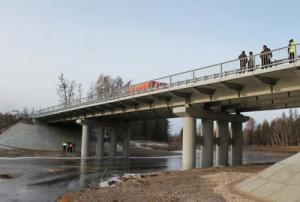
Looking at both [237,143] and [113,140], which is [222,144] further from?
[113,140]

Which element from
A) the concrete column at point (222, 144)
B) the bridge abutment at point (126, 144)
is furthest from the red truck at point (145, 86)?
the bridge abutment at point (126, 144)

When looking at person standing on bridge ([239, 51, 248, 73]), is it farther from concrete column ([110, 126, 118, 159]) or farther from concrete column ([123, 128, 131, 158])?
concrete column ([123, 128, 131, 158])

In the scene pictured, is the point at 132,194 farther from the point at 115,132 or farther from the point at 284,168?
the point at 115,132

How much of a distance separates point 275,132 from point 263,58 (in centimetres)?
13184

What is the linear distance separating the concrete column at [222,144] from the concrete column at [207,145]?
228 centimetres

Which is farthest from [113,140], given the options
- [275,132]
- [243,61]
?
[275,132]

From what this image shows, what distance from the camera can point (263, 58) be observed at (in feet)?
84.1

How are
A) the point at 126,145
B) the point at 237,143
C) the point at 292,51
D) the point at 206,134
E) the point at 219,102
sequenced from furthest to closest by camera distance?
the point at 126,145
the point at 237,143
the point at 206,134
the point at 219,102
the point at 292,51

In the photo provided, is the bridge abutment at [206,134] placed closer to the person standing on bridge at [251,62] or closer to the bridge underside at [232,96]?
the bridge underside at [232,96]

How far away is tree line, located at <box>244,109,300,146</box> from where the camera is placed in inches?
5602

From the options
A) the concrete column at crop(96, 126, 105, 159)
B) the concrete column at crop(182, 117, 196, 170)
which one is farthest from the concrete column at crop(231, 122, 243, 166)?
the concrete column at crop(96, 126, 105, 159)

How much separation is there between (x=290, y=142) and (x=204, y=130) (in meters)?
113

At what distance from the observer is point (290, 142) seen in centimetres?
13938

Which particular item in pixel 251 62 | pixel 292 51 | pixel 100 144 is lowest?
pixel 100 144
